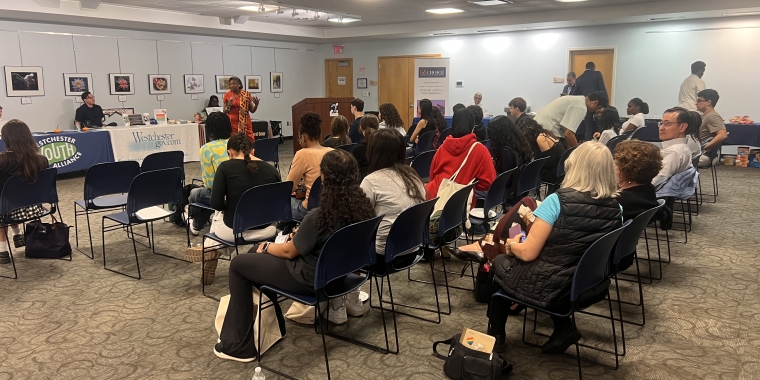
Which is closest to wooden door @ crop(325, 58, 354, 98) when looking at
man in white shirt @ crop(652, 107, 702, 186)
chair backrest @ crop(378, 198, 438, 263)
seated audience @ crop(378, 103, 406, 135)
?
seated audience @ crop(378, 103, 406, 135)

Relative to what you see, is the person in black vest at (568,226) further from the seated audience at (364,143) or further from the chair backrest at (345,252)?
the seated audience at (364,143)

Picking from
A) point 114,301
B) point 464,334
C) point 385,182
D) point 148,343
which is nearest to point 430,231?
point 385,182

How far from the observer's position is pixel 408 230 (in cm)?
309

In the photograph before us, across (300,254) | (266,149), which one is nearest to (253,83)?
(266,149)

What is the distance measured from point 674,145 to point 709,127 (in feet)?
8.63

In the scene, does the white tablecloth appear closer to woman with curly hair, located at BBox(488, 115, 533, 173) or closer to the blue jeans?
the blue jeans

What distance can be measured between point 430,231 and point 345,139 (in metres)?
2.62

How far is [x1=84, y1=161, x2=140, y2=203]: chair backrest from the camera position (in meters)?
4.55

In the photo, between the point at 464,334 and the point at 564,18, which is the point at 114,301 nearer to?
the point at 464,334

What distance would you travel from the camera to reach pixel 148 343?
3.19 m

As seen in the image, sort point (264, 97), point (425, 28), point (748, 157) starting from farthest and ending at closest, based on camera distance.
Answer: point (264, 97) < point (425, 28) < point (748, 157)

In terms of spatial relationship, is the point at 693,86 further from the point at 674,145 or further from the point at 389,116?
the point at 389,116

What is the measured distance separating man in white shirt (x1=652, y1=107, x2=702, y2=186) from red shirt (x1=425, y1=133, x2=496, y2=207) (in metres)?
1.62

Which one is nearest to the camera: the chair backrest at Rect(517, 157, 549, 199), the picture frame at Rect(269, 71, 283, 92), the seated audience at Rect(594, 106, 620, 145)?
the chair backrest at Rect(517, 157, 549, 199)
